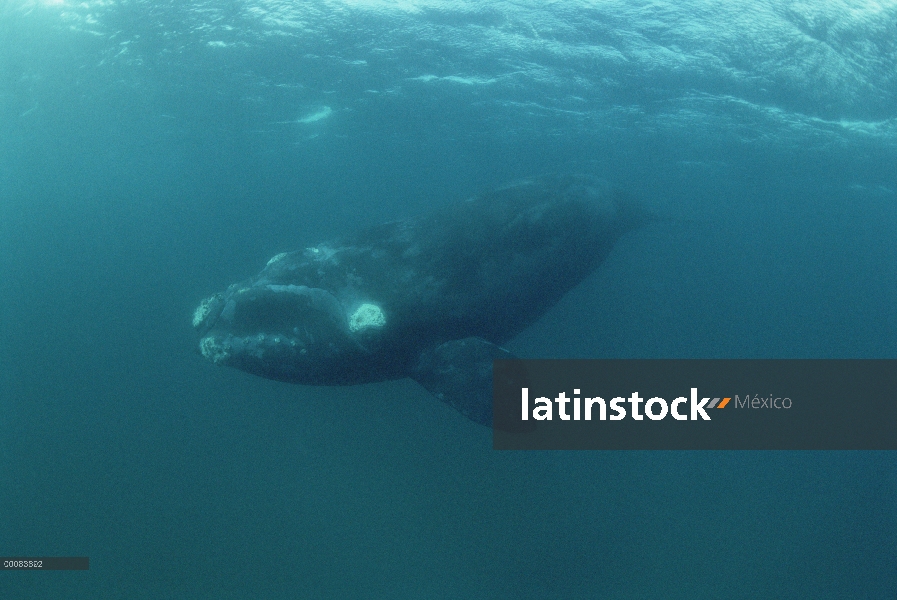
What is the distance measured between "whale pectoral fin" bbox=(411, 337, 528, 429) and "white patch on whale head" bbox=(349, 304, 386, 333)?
1.59 m

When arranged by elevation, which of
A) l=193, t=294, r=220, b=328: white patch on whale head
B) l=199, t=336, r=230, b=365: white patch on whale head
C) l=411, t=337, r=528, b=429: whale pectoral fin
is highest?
l=193, t=294, r=220, b=328: white patch on whale head

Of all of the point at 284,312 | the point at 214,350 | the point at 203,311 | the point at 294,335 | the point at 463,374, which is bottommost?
the point at 463,374

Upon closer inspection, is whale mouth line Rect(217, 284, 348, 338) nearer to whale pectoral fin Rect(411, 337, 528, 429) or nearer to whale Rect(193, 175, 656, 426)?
whale Rect(193, 175, 656, 426)

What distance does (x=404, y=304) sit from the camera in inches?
523

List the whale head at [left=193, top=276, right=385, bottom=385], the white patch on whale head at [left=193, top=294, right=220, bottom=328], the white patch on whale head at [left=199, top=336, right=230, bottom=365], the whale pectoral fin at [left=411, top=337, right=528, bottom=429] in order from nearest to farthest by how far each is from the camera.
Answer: the whale pectoral fin at [left=411, top=337, right=528, bottom=429]
the whale head at [left=193, top=276, right=385, bottom=385]
the white patch on whale head at [left=199, top=336, right=230, bottom=365]
the white patch on whale head at [left=193, top=294, right=220, bottom=328]

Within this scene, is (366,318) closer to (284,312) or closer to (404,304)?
(404,304)

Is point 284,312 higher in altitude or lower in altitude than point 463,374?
higher

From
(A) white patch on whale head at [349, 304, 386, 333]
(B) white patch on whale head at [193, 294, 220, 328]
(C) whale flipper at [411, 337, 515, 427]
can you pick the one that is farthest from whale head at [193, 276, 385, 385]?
(C) whale flipper at [411, 337, 515, 427]

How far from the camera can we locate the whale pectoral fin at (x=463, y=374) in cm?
1201

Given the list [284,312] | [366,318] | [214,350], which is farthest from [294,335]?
[214,350]

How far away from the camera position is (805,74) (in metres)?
24.9

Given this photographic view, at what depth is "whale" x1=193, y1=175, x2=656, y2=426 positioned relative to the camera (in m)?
12.9

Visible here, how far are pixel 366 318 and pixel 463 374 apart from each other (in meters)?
3.03

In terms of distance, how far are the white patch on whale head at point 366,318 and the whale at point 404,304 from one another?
0.09 ft
